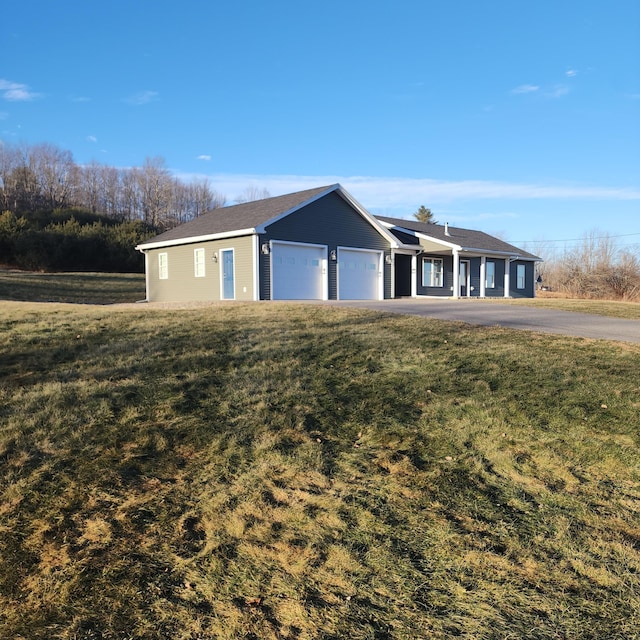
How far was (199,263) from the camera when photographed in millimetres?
19953

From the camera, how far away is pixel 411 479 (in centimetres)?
401

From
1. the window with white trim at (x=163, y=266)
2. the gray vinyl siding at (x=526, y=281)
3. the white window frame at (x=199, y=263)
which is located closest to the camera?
the white window frame at (x=199, y=263)

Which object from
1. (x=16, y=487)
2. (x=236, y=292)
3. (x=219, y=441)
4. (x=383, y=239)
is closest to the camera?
(x=16, y=487)

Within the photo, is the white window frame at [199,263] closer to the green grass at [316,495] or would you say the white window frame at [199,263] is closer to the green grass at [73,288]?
the green grass at [73,288]

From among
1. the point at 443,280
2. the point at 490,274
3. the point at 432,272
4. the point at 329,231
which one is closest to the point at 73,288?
the point at 329,231

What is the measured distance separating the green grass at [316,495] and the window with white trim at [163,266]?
14.8m

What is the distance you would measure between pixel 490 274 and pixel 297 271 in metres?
13.1

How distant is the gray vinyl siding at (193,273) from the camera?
1769cm

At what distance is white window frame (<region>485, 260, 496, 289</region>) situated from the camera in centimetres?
2723

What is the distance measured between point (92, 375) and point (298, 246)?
13.0 meters

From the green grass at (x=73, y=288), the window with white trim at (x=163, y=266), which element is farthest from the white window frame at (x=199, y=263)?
the green grass at (x=73, y=288)

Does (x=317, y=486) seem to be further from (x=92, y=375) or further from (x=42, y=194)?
(x=42, y=194)

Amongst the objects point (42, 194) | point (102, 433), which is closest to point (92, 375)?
point (102, 433)

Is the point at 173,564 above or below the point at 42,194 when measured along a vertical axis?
below
